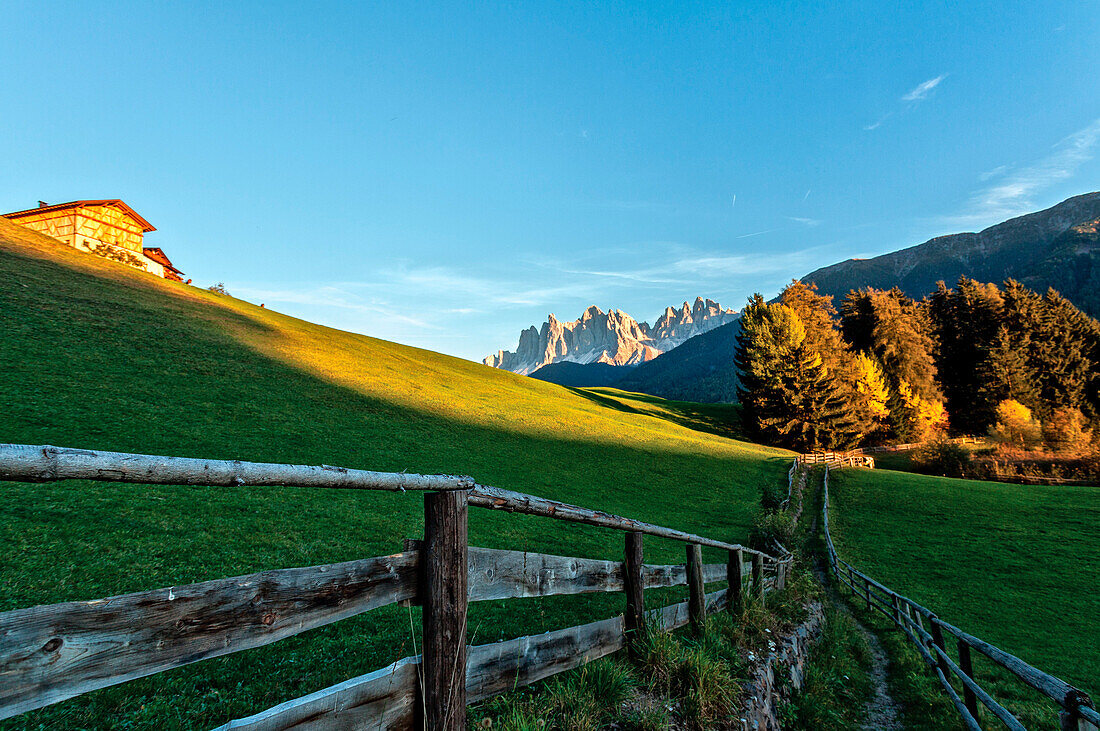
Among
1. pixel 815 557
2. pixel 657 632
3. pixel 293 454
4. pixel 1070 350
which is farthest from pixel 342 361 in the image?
pixel 1070 350

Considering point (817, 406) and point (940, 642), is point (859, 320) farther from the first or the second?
point (940, 642)

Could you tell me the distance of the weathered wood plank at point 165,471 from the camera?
4.90ft

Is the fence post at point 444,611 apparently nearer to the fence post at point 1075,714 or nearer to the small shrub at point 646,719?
the small shrub at point 646,719

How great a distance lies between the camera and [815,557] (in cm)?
2075

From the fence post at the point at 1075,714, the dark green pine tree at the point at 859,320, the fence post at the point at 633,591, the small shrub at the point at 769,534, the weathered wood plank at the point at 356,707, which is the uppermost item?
the dark green pine tree at the point at 859,320

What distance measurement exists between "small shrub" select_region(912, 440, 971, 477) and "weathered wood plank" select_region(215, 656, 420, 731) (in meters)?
47.9

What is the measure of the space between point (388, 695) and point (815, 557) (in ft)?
74.5

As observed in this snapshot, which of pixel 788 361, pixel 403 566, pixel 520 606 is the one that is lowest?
pixel 520 606

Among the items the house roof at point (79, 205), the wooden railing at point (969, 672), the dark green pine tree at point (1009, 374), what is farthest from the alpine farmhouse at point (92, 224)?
the dark green pine tree at point (1009, 374)

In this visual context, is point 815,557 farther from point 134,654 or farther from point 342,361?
point 342,361

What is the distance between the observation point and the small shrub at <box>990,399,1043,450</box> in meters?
39.7

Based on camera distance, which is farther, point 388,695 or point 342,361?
point 342,361

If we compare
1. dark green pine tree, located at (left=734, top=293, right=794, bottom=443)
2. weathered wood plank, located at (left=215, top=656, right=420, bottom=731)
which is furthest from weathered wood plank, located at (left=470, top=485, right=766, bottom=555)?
dark green pine tree, located at (left=734, top=293, right=794, bottom=443)

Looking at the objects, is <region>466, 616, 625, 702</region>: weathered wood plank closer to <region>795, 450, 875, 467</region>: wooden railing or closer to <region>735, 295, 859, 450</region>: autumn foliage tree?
<region>795, 450, 875, 467</region>: wooden railing
